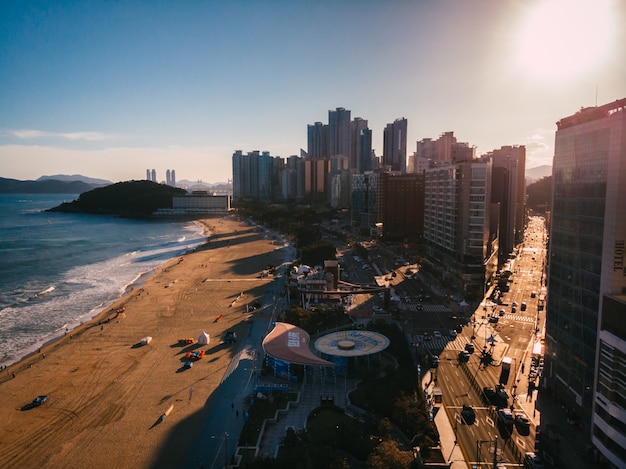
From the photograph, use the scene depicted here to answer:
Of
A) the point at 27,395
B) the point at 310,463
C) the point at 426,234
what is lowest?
the point at 27,395

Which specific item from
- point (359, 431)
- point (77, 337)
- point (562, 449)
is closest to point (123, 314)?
point (77, 337)

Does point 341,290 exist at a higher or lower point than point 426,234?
lower

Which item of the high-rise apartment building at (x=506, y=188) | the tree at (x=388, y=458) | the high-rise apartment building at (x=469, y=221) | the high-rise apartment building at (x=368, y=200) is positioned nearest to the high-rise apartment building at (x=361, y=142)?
the high-rise apartment building at (x=368, y=200)

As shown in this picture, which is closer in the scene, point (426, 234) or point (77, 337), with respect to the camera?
point (77, 337)

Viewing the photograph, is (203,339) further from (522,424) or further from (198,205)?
(198,205)

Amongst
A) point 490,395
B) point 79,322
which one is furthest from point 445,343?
point 79,322

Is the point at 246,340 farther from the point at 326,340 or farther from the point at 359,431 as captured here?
the point at 359,431

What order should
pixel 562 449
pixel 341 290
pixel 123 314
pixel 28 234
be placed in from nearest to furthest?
pixel 562 449, pixel 123 314, pixel 341 290, pixel 28 234

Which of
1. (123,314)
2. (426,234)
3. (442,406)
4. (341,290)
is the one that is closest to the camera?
(442,406)
